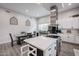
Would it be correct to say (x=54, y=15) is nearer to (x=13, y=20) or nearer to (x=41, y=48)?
(x=41, y=48)

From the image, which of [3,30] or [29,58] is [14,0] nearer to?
[29,58]

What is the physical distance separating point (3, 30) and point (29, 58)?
2470mm

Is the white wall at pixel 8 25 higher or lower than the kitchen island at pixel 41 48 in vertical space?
higher

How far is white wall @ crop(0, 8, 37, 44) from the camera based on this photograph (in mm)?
2535

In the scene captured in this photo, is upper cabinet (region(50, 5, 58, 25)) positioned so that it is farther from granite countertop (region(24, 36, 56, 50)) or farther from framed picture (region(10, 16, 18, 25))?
framed picture (region(10, 16, 18, 25))

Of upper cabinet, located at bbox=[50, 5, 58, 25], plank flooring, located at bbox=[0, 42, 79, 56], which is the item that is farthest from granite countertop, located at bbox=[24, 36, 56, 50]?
upper cabinet, located at bbox=[50, 5, 58, 25]

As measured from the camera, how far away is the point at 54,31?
2.15 metres

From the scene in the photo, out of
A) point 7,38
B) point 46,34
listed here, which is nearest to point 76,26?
point 46,34

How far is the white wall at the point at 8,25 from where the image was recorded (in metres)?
2.54

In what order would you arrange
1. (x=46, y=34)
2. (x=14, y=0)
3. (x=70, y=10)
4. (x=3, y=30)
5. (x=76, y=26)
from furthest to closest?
(x=3, y=30) < (x=76, y=26) < (x=46, y=34) < (x=70, y=10) < (x=14, y=0)

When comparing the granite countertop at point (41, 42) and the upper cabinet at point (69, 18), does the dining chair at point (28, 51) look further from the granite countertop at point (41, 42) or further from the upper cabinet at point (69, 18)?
the upper cabinet at point (69, 18)

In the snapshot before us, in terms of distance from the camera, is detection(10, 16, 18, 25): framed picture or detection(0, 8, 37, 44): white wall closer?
detection(0, 8, 37, 44): white wall

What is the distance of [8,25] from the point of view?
9.73 feet

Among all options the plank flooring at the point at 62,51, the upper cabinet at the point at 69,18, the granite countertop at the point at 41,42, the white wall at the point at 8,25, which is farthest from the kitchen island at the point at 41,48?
the white wall at the point at 8,25
